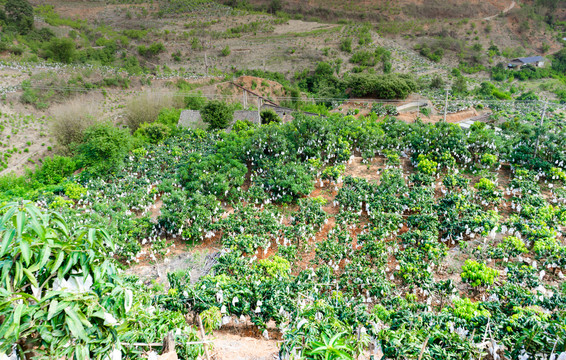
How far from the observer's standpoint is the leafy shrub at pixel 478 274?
909 cm

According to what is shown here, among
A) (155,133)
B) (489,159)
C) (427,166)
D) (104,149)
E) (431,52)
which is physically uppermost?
(431,52)

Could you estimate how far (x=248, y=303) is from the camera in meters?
7.70

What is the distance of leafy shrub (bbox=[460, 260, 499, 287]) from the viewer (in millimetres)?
9086

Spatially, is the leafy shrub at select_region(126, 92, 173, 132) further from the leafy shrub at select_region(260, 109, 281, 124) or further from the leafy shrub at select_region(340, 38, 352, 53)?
the leafy shrub at select_region(340, 38, 352, 53)

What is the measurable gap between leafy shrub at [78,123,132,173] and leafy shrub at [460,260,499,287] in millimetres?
18896

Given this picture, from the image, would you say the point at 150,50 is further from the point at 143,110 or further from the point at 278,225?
the point at 278,225

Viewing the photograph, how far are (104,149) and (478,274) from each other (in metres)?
19.8

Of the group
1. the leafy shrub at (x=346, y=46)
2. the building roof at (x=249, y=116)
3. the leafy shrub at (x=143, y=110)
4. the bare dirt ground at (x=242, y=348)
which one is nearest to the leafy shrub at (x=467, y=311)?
the bare dirt ground at (x=242, y=348)

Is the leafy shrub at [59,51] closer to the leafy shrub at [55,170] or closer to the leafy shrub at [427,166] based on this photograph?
the leafy shrub at [55,170]

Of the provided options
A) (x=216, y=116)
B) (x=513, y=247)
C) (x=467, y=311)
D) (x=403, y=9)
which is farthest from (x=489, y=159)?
(x=403, y=9)

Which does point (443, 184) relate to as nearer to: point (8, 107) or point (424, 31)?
point (8, 107)

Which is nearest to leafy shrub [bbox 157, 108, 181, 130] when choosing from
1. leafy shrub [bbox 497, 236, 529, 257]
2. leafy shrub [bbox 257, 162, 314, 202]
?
leafy shrub [bbox 257, 162, 314, 202]

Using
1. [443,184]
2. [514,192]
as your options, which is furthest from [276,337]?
[514,192]

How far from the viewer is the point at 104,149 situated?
20.5m
